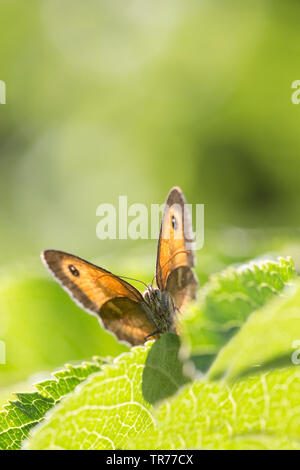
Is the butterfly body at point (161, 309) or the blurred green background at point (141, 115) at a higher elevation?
the blurred green background at point (141, 115)

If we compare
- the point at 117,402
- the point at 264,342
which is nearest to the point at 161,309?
the point at 117,402

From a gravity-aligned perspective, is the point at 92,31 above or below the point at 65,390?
above

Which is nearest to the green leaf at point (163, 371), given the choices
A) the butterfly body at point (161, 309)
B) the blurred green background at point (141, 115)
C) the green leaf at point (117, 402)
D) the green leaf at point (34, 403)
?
the green leaf at point (117, 402)

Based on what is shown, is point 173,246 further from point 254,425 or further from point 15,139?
point 15,139

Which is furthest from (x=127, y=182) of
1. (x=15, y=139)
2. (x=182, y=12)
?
(x=182, y=12)

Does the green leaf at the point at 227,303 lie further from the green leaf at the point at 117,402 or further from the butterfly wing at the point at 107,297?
the butterfly wing at the point at 107,297

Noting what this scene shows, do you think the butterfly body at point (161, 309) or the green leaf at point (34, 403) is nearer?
the green leaf at point (34, 403)
